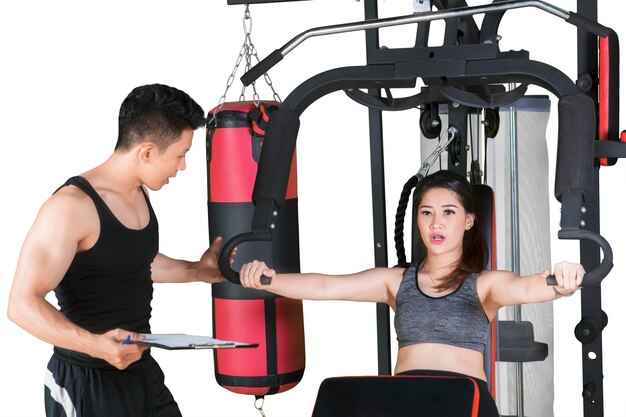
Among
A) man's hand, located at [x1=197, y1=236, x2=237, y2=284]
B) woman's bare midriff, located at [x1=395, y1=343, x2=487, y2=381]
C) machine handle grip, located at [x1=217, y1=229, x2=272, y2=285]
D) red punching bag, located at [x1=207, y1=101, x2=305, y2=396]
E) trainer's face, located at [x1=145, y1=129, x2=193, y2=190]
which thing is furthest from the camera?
red punching bag, located at [x1=207, y1=101, x2=305, y2=396]

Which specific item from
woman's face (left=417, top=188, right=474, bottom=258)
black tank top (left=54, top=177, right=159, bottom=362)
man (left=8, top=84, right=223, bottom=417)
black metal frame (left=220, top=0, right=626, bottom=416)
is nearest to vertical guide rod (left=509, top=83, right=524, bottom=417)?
black metal frame (left=220, top=0, right=626, bottom=416)

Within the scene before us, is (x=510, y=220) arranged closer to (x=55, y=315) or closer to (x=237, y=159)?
(x=237, y=159)

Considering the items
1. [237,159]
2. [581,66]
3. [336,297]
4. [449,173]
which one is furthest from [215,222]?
[581,66]

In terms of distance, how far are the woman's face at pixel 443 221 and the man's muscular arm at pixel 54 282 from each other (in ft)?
3.33

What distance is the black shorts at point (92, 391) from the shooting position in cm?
350

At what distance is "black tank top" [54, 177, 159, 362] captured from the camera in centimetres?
347

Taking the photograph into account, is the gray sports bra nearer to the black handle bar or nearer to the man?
the black handle bar

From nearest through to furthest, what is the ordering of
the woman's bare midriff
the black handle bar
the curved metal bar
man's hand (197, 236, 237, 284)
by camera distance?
the black handle bar → the curved metal bar → the woman's bare midriff → man's hand (197, 236, 237, 284)

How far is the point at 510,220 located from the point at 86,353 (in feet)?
5.32

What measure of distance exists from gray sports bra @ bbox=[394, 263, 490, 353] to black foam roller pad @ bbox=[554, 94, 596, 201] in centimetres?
65

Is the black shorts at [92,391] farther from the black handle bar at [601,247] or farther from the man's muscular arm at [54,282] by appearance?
the black handle bar at [601,247]

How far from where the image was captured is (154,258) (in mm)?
3867

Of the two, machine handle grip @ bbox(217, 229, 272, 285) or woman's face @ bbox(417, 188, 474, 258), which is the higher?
woman's face @ bbox(417, 188, 474, 258)

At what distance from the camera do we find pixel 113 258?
11.5 ft
